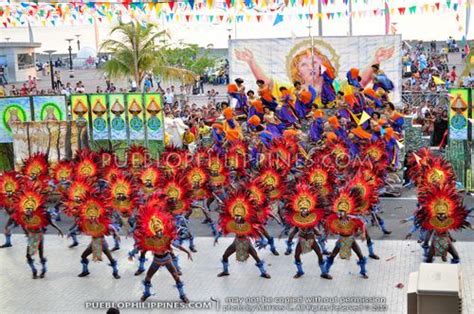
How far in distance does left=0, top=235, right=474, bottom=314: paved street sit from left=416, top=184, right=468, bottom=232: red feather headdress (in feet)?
3.12

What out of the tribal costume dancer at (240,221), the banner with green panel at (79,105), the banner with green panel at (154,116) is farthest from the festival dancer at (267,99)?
the tribal costume dancer at (240,221)

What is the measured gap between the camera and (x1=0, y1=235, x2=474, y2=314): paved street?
10922mm

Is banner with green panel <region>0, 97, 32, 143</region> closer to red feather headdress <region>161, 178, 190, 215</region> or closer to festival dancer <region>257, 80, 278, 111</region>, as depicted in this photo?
festival dancer <region>257, 80, 278, 111</region>

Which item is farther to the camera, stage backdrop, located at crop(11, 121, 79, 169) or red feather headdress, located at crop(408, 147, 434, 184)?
stage backdrop, located at crop(11, 121, 79, 169)

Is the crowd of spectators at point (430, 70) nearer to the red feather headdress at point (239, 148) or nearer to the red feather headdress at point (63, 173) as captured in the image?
the red feather headdress at point (239, 148)

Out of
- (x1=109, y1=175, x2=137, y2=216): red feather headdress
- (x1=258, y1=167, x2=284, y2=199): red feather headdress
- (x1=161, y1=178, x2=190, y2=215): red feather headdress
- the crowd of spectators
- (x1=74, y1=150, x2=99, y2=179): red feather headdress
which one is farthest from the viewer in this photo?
the crowd of spectators

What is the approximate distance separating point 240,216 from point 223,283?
1.17 m

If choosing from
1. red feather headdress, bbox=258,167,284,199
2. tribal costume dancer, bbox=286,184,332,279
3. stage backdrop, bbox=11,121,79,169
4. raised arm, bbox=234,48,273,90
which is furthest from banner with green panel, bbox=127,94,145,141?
tribal costume dancer, bbox=286,184,332,279

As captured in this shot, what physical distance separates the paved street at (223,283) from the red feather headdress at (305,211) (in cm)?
97

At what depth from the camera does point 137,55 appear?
86.8ft

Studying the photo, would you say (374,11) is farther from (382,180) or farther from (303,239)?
(303,239)

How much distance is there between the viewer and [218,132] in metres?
17.7

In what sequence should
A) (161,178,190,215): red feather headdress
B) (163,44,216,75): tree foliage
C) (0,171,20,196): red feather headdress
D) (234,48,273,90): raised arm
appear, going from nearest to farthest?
(161,178,190,215): red feather headdress, (0,171,20,196): red feather headdress, (234,48,273,90): raised arm, (163,44,216,75): tree foliage

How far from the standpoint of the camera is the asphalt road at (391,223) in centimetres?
1390
